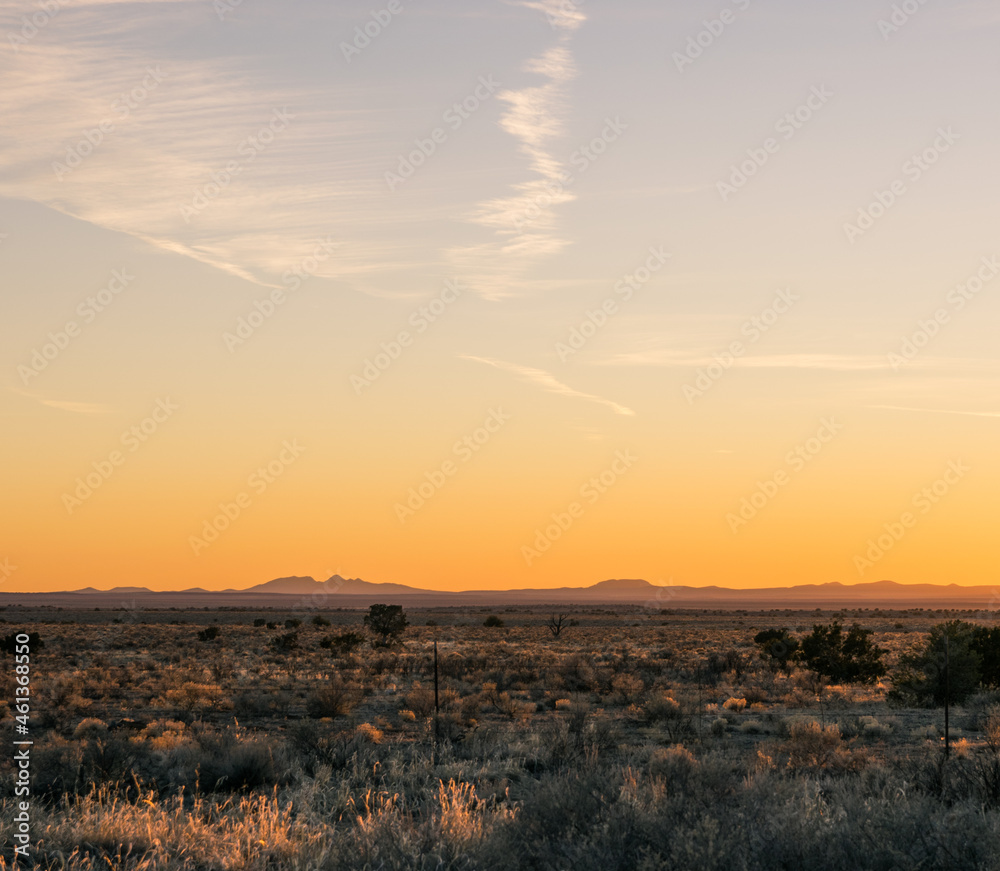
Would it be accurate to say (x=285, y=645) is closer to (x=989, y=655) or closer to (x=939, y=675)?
(x=939, y=675)

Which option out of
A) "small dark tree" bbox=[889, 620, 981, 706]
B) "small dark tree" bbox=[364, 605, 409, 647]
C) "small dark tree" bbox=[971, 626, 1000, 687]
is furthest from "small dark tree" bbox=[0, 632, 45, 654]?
"small dark tree" bbox=[971, 626, 1000, 687]

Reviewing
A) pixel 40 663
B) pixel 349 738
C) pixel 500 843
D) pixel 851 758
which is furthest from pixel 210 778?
pixel 40 663

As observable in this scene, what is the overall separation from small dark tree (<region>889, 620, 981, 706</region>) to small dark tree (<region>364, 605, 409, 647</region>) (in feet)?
112

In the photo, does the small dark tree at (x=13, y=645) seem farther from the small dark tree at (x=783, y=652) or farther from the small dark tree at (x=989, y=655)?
the small dark tree at (x=989, y=655)

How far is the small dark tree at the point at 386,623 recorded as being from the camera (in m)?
56.9

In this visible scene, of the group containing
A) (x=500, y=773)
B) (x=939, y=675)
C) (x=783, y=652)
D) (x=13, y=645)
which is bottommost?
(x=13, y=645)

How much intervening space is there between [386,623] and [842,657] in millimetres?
32183

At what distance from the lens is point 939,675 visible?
2517cm

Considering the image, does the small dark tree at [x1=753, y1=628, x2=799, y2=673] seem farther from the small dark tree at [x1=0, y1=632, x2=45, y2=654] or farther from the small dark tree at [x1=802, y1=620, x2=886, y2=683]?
the small dark tree at [x1=0, y1=632, x2=45, y2=654]

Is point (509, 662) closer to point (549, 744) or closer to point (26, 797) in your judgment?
point (549, 744)

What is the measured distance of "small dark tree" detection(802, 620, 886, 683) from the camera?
31703 mm

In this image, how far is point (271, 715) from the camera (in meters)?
23.6

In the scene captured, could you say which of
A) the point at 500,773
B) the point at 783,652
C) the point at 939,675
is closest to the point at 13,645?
the point at 783,652

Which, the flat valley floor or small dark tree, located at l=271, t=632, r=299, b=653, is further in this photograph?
small dark tree, located at l=271, t=632, r=299, b=653
